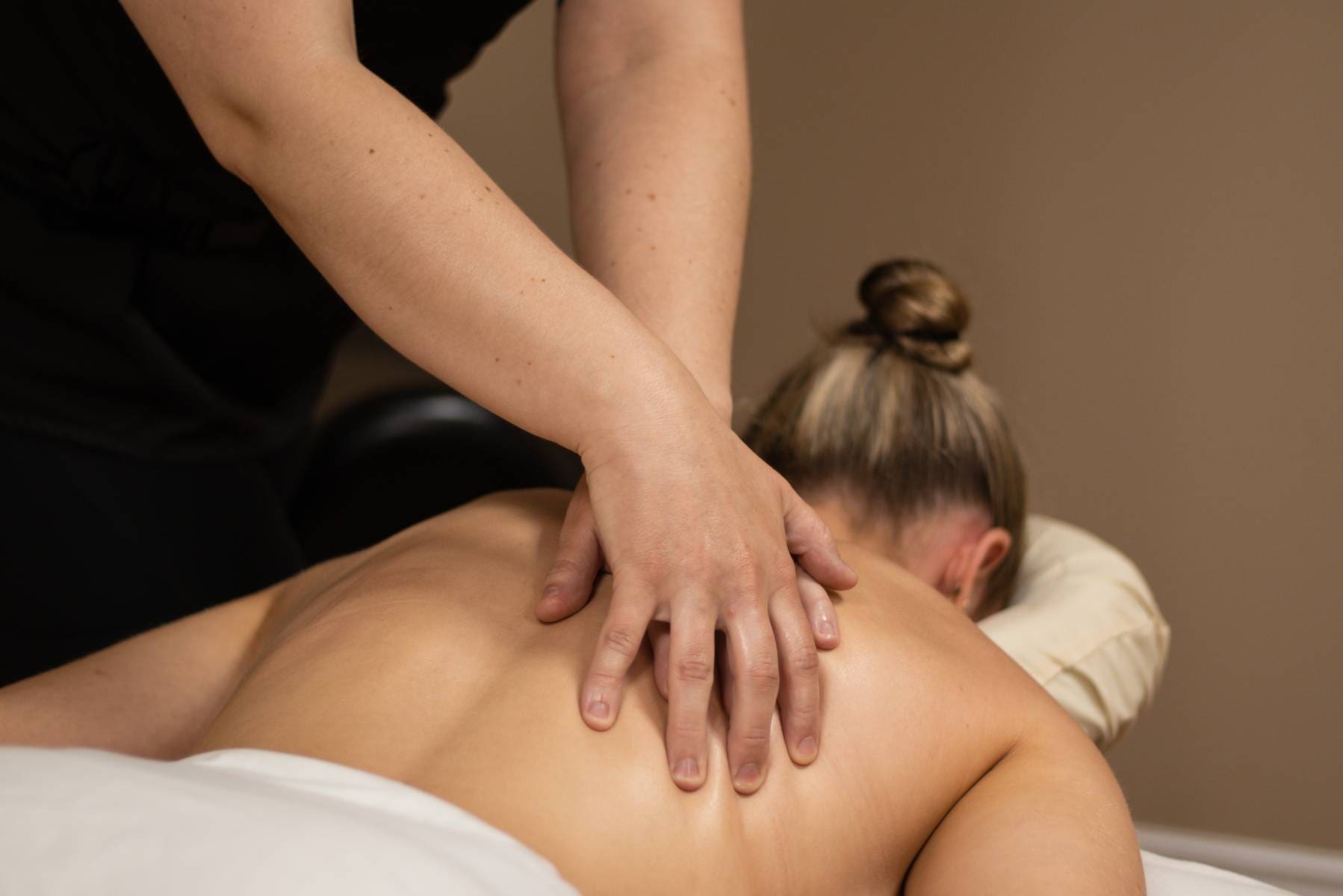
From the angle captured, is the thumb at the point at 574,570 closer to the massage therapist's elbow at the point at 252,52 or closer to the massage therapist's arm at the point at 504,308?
the massage therapist's arm at the point at 504,308

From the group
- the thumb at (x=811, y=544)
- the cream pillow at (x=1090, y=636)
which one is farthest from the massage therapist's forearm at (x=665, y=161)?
the cream pillow at (x=1090, y=636)

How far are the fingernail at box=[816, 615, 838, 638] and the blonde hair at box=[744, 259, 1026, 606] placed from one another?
520mm

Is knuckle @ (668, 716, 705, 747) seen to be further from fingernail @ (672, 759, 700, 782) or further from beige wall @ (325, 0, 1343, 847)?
beige wall @ (325, 0, 1343, 847)

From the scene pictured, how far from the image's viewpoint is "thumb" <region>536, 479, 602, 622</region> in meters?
0.80

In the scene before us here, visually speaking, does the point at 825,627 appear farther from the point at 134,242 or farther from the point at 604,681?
the point at 134,242

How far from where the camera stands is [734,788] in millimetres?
754

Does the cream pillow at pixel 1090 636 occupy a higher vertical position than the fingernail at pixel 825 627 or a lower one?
lower

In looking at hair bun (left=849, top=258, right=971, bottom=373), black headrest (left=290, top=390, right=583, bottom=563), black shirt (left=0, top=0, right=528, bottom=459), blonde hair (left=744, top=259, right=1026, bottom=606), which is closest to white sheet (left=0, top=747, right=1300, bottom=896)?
black shirt (left=0, top=0, right=528, bottom=459)

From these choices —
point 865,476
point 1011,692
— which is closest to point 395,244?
point 1011,692

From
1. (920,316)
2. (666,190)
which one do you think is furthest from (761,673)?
(920,316)

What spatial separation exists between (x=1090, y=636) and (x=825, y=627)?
0.58m

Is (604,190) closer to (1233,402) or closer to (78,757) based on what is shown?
(78,757)

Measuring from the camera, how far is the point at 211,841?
0.53m

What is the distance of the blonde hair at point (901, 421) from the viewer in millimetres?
1320
